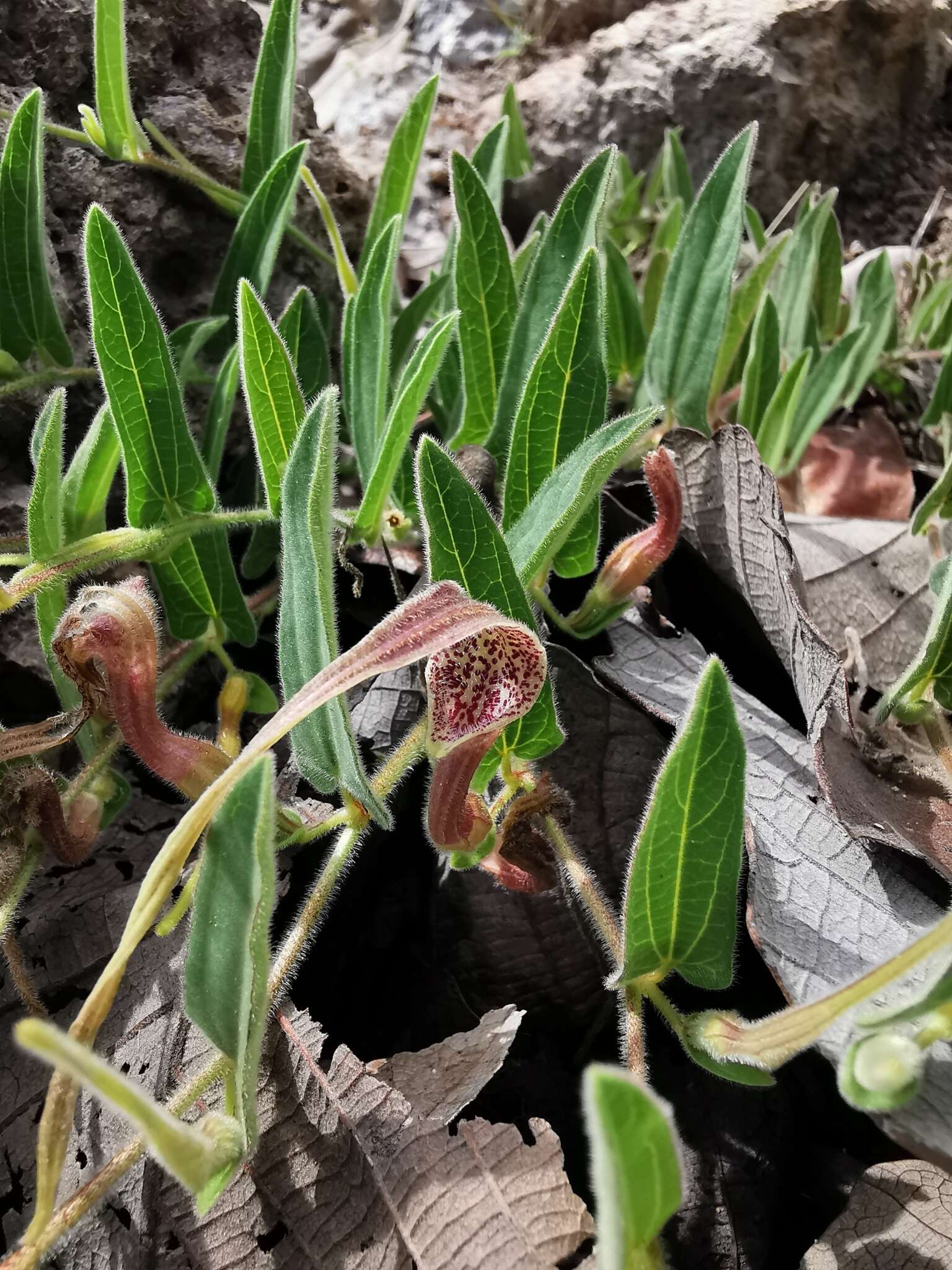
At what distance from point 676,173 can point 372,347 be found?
4.66ft

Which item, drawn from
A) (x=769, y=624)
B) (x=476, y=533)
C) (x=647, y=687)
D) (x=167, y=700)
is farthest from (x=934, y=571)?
(x=167, y=700)

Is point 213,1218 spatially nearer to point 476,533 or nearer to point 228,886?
point 228,886

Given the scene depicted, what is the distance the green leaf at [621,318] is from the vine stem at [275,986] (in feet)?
3.48

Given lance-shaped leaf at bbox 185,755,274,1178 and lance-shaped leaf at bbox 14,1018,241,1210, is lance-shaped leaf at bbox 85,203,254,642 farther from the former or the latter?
lance-shaped leaf at bbox 14,1018,241,1210

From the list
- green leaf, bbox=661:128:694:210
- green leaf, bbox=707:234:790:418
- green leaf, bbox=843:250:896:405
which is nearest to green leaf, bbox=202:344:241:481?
green leaf, bbox=707:234:790:418

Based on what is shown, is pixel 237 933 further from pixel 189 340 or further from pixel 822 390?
pixel 822 390

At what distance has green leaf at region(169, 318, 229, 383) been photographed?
148cm

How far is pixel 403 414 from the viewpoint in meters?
1.18

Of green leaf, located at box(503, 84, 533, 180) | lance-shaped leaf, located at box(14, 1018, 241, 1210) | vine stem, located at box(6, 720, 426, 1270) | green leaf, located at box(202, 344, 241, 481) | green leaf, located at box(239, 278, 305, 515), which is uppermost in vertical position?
green leaf, located at box(503, 84, 533, 180)

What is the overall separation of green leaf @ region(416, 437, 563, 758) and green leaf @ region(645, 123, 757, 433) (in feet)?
2.48

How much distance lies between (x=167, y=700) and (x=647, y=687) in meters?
0.75

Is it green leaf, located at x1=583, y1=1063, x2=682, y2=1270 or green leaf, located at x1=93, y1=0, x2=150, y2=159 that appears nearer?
green leaf, located at x1=583, y1=1063, x2=682, y2=1270

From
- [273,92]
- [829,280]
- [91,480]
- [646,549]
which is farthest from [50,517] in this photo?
[829,280]

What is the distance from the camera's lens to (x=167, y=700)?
145 centimetres
